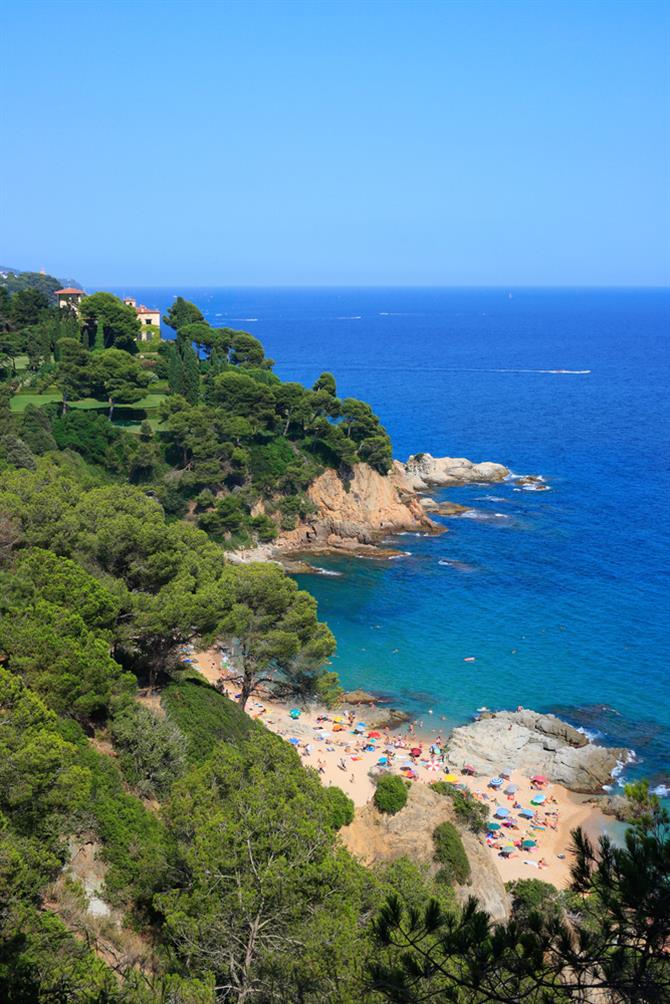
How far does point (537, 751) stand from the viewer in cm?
3012

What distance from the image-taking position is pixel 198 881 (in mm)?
12484

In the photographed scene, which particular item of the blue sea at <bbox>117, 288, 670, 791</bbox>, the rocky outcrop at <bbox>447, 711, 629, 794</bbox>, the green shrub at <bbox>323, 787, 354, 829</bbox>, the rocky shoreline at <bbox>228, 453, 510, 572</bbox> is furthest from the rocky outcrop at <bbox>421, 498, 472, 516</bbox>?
the green shrub at <bbox>323, 787, 354, 829</bbox>

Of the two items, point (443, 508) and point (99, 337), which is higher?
point (99, 337)

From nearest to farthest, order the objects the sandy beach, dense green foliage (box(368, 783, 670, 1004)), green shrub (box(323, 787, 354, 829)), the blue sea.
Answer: dense green foliage (box(368, 783, 670, 1004)), green shrub (box(323, 787, 354, 829)), the sandy beach, the blue sea

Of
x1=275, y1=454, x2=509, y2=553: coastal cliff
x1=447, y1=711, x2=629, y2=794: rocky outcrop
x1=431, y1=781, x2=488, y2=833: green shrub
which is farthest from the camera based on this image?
x1=275, y1=454, x2=509, y2=553: coastal cliff

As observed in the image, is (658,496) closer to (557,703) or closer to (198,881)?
(557,703)

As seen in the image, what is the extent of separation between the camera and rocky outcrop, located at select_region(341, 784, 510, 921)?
20.0 m

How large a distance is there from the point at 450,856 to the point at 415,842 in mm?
932

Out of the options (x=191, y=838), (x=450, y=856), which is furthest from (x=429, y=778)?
(x=191, y=838)

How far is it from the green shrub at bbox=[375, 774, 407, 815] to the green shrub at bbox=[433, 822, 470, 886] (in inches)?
47.4

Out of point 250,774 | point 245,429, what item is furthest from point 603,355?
point 250,774

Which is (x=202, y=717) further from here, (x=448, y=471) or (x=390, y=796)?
(x=448, y=471)

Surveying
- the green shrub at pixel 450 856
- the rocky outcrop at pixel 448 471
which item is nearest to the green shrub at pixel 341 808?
the green shrub at pixel 450 856

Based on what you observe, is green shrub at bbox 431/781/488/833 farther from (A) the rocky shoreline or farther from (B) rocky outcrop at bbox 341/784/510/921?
(A) the rocky shoreline
